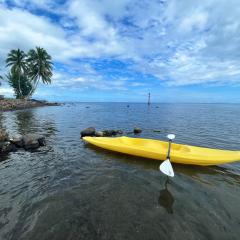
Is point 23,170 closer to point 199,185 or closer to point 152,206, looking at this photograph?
point 152,206

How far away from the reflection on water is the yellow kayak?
233 centimetres

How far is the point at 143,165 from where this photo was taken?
929 centimetres

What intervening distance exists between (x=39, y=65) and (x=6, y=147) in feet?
142

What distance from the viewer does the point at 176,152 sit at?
9352mm

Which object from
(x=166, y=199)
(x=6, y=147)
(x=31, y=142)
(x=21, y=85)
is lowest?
(x=166, y=199)

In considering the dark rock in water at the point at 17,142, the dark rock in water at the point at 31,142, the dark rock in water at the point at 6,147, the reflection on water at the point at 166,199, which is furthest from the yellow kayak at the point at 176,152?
the dark rock in water at the point at 6,147

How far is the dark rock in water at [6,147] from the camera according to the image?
10.8m

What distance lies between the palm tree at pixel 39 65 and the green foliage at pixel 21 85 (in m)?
5.06

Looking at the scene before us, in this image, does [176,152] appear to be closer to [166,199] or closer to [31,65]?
[166,199]

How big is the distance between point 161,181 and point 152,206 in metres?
1.87

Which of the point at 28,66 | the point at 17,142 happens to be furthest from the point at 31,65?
the point at 17,142

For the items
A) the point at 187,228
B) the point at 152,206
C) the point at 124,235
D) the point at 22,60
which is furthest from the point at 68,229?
the point at 22,60

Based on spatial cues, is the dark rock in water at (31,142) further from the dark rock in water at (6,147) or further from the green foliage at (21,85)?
the green foliage at (21,85)

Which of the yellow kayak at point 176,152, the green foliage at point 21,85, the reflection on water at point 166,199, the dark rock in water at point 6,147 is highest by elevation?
the green foliage at point 21,85
